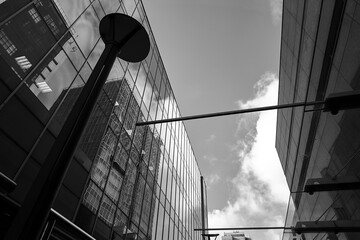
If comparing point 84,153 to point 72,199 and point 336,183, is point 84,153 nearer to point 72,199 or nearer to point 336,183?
point 72,199

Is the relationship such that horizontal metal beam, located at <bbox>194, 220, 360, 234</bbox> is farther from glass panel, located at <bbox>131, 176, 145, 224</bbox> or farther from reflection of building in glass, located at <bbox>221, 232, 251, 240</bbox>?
reflection of building in glass, located at <bbox>221, 232, 251, 240</bbox>

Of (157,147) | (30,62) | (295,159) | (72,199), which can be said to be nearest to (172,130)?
(157,147)

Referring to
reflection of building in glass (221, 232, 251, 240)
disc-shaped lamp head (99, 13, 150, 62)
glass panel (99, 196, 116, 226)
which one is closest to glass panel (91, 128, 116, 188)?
glass panel (99, 196, 116, 226)

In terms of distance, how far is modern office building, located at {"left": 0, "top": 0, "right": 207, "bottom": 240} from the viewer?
7.86 metres

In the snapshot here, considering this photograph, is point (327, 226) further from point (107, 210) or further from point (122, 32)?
point (122, 32)

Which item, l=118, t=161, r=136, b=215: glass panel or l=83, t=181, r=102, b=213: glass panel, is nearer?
l=83, t=181, r=102, b=213: glass panel

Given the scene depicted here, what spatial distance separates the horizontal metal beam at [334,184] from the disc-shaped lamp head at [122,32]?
1060cm

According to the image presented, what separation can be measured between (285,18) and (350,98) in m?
11.3

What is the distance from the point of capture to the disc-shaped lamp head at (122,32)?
198 inches

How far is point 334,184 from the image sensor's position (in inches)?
468

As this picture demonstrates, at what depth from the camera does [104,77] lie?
4340 mm

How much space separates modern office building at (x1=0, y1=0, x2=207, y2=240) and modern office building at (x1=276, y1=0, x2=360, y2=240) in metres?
9.21

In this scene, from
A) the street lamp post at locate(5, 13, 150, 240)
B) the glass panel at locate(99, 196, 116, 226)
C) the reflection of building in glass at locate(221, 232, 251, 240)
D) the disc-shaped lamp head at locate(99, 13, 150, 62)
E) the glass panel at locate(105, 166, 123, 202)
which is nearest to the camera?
the street lamp post at locate(5, 13, 150, 240)

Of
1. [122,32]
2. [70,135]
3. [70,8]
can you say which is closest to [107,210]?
[70,8]
